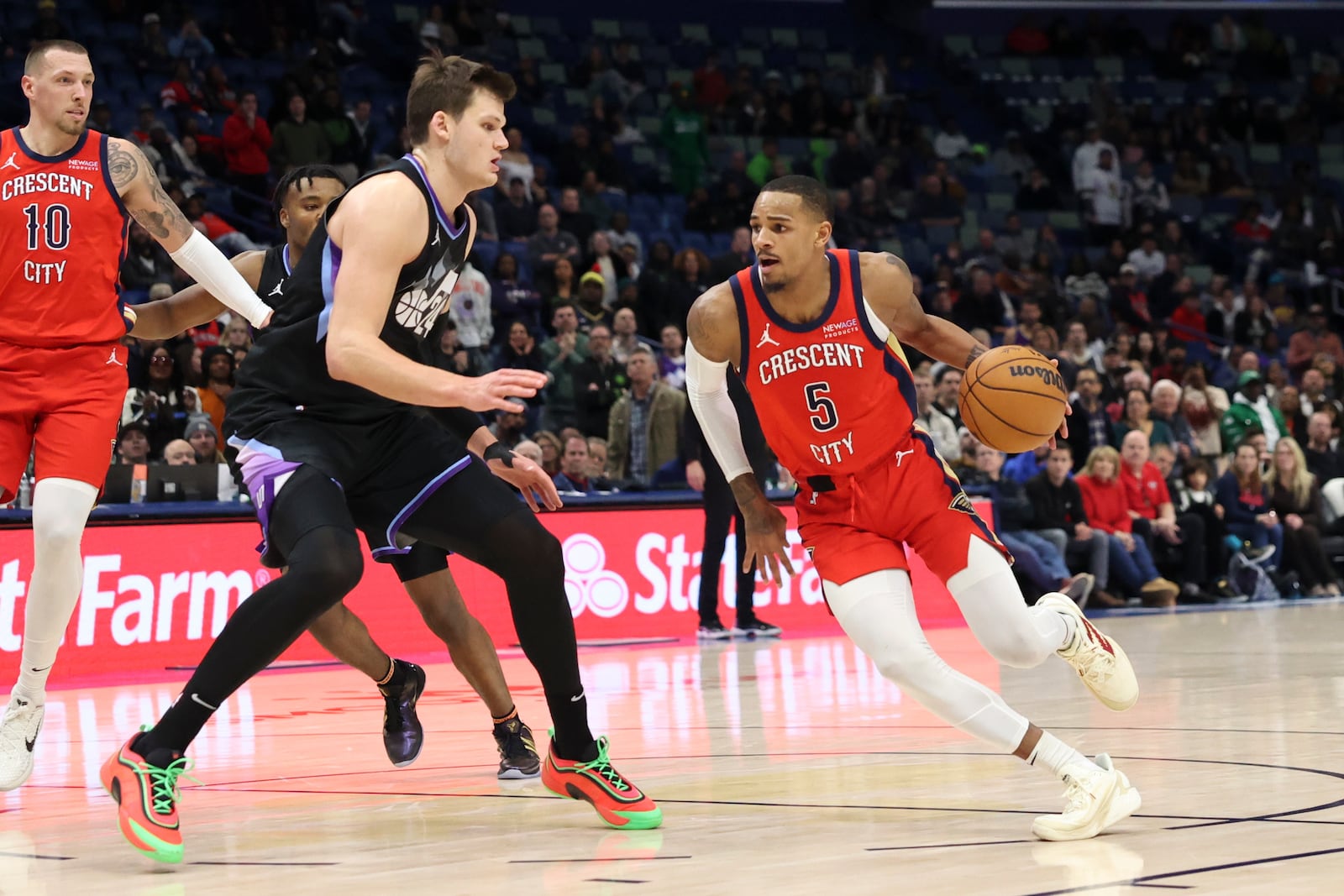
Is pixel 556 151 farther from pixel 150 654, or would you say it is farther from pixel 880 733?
pixel 880 733

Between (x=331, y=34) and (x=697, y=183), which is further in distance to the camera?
(x=697, y=183)

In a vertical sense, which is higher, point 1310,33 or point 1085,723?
point 1310,33

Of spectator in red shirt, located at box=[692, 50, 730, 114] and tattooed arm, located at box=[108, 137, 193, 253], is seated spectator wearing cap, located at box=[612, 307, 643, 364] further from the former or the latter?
Result: tattooed arm, located at box=[108, 137, 193, 253]

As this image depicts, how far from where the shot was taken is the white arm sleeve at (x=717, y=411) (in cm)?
518

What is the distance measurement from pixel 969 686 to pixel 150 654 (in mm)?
6735

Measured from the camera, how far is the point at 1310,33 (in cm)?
2647

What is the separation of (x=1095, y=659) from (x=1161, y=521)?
1007 centimetres

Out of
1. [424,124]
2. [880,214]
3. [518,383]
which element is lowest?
[518,383]

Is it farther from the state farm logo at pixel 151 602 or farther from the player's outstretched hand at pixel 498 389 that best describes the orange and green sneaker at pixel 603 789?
the state farm logo at pixel 151 602

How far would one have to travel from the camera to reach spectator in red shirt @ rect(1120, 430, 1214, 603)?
14.6 metres

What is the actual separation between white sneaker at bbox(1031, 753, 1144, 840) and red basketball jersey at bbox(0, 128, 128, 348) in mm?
3160

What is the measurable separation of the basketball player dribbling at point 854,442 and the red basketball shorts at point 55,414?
1.81 meters

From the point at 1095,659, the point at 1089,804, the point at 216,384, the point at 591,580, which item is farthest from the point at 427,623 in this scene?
the point at 216,384

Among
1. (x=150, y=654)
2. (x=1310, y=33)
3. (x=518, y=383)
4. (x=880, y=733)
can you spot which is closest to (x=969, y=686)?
(x=518, y=383)
